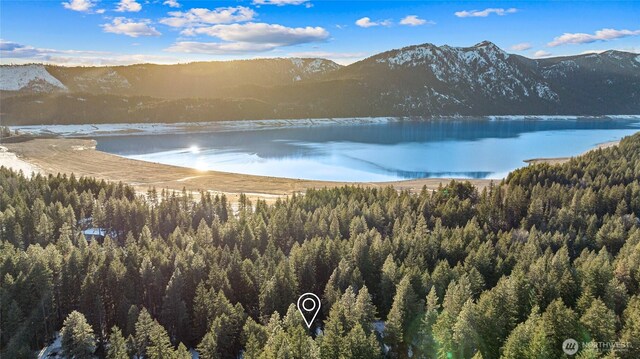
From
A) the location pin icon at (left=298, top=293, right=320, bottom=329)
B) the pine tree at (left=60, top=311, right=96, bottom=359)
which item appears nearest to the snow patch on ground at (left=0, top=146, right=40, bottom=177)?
the pine tree at (left=60, top=311, right=96, bottom=359)

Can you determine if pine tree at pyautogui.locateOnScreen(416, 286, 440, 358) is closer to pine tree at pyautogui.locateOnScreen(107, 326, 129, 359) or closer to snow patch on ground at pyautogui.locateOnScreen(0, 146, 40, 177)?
pine tree at pyautogui.locateOnScreen(107, 326, 129, 359)

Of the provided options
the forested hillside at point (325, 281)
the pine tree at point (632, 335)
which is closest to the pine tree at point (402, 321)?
the forested hillside at point (325, 281)

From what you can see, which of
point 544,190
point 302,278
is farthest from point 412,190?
point 302,278

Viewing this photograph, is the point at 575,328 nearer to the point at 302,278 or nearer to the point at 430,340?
the point at 430,340

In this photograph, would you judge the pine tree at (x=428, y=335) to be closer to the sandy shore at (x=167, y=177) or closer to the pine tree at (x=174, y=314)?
the pine tree at (x=174, y=314)

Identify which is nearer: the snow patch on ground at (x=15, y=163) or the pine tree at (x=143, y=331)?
the pine tree at (x=143, y=331)
